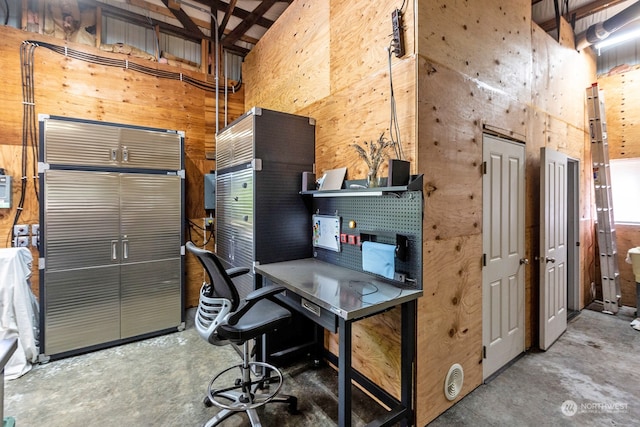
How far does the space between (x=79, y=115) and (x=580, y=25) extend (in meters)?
6.37

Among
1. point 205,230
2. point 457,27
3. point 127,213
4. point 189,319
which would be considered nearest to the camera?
point 457,27

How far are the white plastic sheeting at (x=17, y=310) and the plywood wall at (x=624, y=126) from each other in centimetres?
701

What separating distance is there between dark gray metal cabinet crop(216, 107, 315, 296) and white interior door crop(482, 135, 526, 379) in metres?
1.57

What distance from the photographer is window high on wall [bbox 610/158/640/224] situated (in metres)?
4.02

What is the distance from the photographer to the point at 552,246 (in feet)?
10.1

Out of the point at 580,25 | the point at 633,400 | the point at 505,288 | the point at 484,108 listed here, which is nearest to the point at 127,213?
the point at 484,108

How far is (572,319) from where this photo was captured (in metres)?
3.74

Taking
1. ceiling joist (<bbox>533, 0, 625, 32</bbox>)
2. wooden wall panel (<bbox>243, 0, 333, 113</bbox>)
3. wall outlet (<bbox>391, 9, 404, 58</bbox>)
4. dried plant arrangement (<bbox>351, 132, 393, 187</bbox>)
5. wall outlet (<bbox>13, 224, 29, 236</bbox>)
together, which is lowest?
wall outlet (<bbox>13, 224, 29, 236</bbox>)

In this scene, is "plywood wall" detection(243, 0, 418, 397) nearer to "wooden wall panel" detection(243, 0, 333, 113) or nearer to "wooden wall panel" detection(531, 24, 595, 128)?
"wooden wall panel" detection(243, 0, 333, 113)

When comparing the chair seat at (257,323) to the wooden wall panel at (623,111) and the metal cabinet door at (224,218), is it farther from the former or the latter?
the wooden wall panel at (623,111)

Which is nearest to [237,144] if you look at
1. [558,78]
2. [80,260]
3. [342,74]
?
[342,74]

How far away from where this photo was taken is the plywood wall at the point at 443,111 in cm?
201

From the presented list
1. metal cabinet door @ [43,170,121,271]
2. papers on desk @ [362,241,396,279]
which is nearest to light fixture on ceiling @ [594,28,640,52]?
papers on desk @ [362,241,396,279]

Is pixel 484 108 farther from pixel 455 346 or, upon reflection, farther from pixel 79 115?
pixel 79 115
